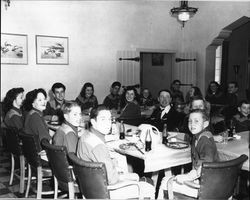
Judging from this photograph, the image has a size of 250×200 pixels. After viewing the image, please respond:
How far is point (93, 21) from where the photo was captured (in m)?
6.02

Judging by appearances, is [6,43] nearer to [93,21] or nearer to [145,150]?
[93,21]

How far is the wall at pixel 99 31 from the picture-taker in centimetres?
539

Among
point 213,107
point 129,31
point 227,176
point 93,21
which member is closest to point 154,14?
point 129,31

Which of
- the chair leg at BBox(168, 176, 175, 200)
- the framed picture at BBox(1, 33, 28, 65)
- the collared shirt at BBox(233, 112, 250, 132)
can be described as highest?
the framed picture at BBox(1, 33, 28, 65)

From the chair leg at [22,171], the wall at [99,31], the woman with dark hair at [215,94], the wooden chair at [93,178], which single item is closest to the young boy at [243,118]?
the wooden chair at [93,178]

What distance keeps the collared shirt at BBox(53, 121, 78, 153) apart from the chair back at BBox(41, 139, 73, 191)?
16 cm

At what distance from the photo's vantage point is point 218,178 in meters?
1.86

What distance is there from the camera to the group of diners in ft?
6.83

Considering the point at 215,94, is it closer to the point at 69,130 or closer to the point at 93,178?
the point at 69,130

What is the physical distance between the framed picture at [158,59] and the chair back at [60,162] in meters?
5.43

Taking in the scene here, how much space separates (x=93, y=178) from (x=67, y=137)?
669 mm

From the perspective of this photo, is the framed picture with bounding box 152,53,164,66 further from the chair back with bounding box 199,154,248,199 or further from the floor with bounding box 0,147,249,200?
the chair back with bounding box 199,154,248,199

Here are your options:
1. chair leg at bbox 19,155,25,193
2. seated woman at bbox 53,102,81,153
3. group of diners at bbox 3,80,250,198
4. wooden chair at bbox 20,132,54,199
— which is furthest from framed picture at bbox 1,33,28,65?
seated woman at bbox 53,102,81,153

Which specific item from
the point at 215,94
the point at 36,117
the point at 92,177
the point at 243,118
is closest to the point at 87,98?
the point at 36,117
